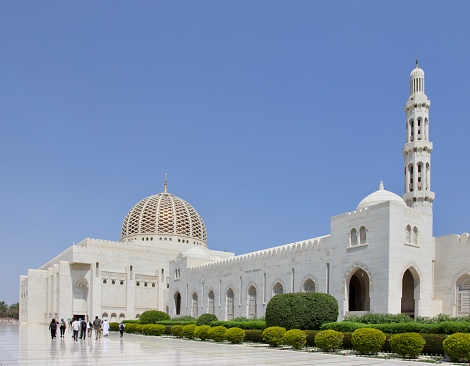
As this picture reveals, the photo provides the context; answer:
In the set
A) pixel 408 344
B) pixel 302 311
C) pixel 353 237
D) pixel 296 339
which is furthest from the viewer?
pixel 353 237

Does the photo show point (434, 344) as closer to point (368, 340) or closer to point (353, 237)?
point (368, 340)

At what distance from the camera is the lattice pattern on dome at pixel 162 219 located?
6259 cm

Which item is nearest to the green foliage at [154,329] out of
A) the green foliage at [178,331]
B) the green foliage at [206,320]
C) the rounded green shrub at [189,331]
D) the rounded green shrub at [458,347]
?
the green foliage at [206,320]

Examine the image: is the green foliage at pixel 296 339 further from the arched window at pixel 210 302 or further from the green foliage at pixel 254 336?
the arched window at pixel 210 302

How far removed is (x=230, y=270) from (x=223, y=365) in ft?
89.1

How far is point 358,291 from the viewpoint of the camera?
1303 inches

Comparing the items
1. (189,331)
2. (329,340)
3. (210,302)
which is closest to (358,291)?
(189,331)

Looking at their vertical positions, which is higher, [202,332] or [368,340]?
[368,340]

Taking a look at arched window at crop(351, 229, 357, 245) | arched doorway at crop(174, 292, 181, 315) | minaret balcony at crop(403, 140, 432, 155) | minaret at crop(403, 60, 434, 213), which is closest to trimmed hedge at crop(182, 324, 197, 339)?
arched window at crop(351, 229, 357, 245)

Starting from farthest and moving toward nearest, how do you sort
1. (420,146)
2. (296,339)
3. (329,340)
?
(420,146) < (296,339) < (329,340)

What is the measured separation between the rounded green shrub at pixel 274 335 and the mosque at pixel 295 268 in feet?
19.8

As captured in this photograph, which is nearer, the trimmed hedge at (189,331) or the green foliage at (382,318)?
the green foliage at (382,318)

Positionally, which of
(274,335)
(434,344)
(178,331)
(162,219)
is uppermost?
(162,219)

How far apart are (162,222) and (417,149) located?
Answer: 119 ft
